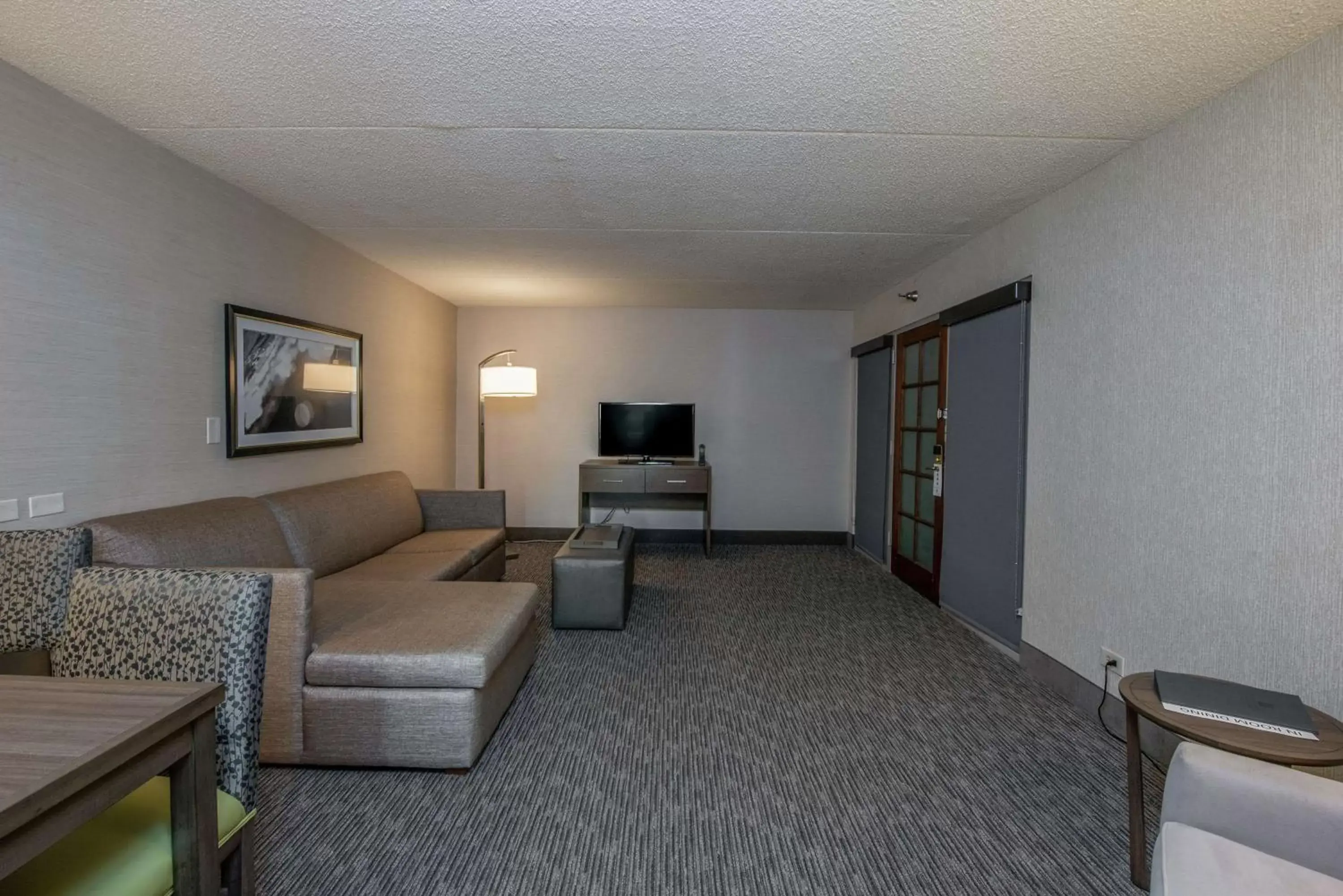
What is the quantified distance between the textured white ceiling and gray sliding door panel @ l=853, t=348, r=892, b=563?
1.90 meters

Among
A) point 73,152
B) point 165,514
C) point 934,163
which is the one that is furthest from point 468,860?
point 934,163

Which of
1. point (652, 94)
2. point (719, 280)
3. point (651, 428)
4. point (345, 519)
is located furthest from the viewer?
point (651, 428)

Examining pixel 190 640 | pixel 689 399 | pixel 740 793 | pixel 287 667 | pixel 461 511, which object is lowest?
pixel 740 793

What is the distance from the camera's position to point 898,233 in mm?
3264

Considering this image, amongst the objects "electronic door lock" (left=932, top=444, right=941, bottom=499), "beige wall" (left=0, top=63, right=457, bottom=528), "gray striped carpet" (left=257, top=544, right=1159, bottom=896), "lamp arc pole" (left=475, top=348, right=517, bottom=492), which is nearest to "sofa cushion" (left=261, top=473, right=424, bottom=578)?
"beige wall" (left=0, top=63, right=457, bottom=528)

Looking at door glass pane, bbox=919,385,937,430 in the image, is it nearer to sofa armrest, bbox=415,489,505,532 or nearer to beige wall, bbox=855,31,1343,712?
beige wall, bbox=855,31,1343,712

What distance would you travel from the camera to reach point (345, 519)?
126 inches

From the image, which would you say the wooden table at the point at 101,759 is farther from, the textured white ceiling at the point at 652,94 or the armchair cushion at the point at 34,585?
the textured white ceiling at the point at 652,94

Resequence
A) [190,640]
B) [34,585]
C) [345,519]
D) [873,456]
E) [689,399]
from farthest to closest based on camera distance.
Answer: [689,399], [873,456], [345,519], [34,585], [190,640]

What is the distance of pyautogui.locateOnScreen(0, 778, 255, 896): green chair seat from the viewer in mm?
937

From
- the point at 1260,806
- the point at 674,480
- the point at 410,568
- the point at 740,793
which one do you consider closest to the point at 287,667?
the point at 410,568

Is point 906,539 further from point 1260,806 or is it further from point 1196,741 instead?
point 1260,806

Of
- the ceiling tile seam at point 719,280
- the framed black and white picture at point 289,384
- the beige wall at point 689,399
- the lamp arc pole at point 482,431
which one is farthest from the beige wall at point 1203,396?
the lamp arc pole at point 482,431

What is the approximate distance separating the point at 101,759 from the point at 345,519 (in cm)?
254
